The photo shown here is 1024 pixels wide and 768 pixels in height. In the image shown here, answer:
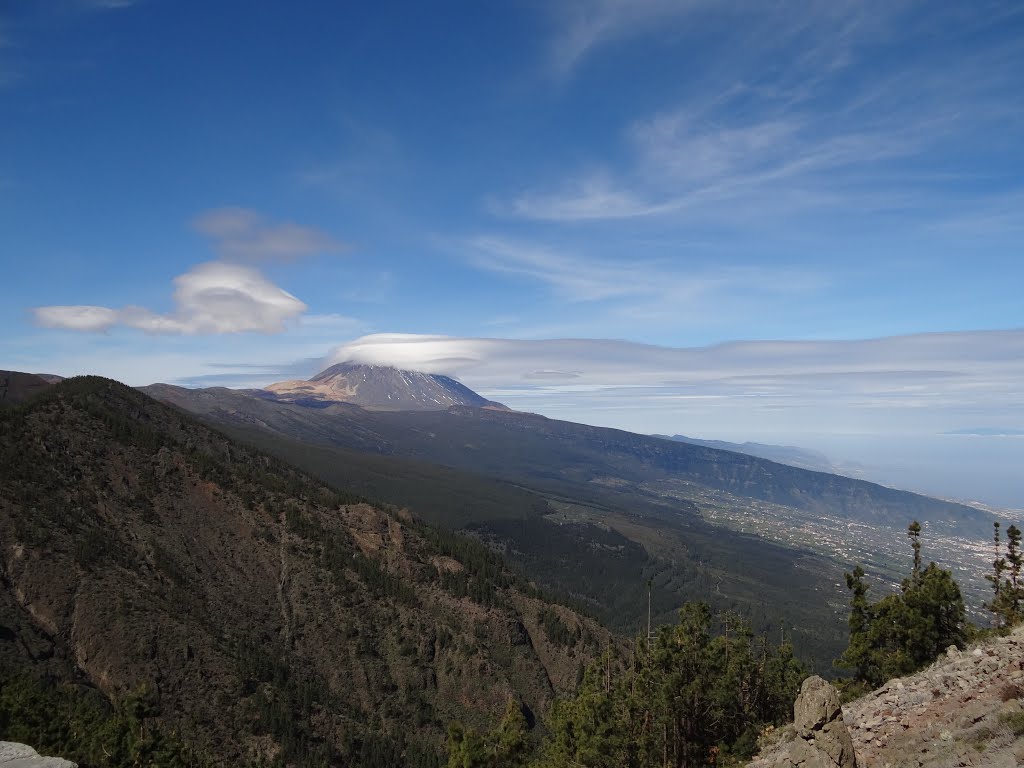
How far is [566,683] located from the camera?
152750 millimetres

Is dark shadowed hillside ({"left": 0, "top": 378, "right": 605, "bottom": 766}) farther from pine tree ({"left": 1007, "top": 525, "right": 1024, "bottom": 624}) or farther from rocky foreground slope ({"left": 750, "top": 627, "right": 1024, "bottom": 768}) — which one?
pine tree ({"left": 1007, "top": 525, "right": 1024, "bottom": 624})

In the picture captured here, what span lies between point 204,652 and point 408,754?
1798 inches

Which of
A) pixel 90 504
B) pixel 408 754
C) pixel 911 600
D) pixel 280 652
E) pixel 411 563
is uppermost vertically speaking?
pixel 911 600

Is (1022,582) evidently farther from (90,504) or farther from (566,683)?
(90,504)

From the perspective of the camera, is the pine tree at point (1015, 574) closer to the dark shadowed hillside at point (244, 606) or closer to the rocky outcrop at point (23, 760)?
the rocky outcrop at point (23, 760)

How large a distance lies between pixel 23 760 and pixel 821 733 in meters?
38.1

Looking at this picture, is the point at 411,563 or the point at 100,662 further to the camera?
the point at 411,563

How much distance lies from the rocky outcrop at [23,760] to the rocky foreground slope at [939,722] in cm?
3432

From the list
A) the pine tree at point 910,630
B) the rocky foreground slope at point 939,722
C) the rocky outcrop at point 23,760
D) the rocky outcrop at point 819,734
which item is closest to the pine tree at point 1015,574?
the pine tree at point 910,630

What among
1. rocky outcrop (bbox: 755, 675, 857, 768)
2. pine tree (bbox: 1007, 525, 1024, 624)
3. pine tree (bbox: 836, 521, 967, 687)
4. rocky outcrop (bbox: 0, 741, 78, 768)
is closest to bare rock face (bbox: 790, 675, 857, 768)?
rocky outcrop (bbox: 755, 675, 857, 768)

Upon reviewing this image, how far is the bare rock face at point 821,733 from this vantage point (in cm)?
2217

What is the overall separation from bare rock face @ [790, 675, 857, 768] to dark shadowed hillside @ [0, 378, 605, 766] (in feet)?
340

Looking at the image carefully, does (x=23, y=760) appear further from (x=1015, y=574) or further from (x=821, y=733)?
(x=1015, y=574)

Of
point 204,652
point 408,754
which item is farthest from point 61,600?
point 408,754
